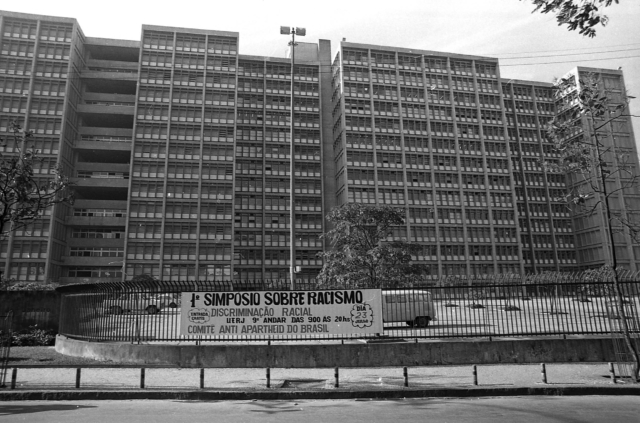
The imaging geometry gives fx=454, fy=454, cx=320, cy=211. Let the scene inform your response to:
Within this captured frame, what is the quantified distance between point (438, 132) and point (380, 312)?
77.3 meters

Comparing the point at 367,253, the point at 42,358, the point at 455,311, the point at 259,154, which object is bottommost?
the point at 42,358

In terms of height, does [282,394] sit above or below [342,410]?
above

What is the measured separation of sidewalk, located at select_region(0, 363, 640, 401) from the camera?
34.5 ft

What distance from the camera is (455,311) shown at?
1471 centimetres

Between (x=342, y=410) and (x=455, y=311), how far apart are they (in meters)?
6.78

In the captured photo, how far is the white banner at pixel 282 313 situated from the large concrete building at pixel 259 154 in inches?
2105

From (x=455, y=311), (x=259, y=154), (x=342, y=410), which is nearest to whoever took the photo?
(x=342, y=410)

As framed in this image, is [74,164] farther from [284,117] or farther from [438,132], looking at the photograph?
[438,132]

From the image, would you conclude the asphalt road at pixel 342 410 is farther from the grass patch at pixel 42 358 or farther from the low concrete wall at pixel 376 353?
the grass patch at pixel 42 358

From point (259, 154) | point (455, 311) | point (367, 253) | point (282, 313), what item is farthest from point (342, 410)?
point (259, 154)


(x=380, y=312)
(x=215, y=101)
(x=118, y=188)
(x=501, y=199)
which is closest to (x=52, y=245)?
(x=118, y=188)

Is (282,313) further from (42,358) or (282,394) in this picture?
(42,358)

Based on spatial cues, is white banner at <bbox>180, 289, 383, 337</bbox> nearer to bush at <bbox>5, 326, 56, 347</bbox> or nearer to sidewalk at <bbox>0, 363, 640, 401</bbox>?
sidewalk at <bbox>0, 363, 640, 401</bbox>

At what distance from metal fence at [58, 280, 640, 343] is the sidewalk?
1306 mm
